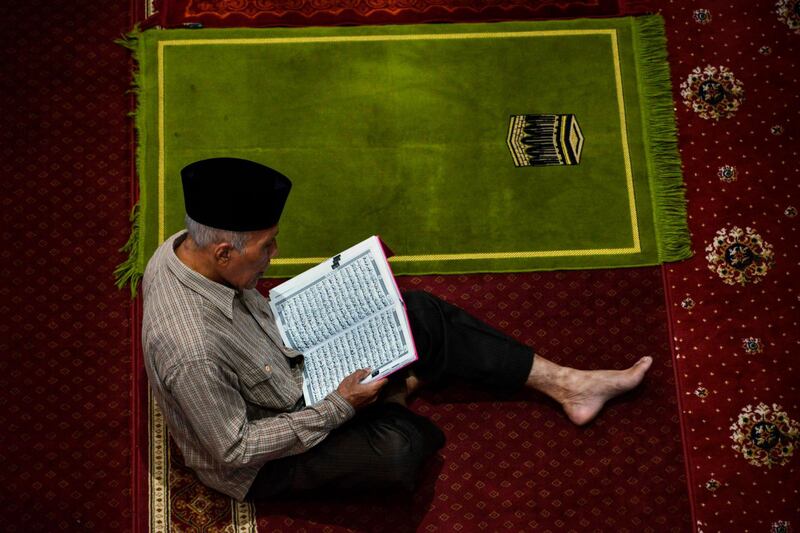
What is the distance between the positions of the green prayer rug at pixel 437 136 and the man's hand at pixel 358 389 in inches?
22.5

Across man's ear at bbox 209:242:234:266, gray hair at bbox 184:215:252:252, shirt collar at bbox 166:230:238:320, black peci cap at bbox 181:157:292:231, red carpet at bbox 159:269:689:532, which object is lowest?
red carpet at bbox 159:269:689:532

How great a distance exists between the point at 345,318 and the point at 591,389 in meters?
0.79

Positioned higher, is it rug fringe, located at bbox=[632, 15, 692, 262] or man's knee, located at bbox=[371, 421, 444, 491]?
rug fringe, located at bbox=[632, 15, 692, 262]

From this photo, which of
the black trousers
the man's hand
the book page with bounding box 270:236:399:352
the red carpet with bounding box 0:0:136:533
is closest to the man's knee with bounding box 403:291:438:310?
the black trousers

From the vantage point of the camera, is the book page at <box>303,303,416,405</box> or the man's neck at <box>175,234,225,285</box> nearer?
the man's neck at <box>175,234,225,285</box>

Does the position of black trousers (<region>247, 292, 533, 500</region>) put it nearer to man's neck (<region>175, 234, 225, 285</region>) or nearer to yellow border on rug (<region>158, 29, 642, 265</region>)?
yellow border on rug (<region>158, 29, 642, 265</region>)

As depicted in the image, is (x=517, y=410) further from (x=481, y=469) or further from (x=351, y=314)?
(x=351, y=314)

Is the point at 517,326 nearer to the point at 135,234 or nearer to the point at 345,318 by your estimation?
the point at 345,318

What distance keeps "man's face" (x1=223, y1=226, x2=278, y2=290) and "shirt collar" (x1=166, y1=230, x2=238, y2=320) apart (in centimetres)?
3

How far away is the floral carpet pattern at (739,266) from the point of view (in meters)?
2.60

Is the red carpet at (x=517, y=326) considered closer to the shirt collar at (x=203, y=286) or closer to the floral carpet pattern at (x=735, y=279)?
the floral carpet pattern at (x=735, y=279)

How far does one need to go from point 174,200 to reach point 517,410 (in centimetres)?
127

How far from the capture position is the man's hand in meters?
2.23

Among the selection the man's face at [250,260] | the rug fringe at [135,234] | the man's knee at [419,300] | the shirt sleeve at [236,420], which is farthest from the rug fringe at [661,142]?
the rug fringe at [135,234]
